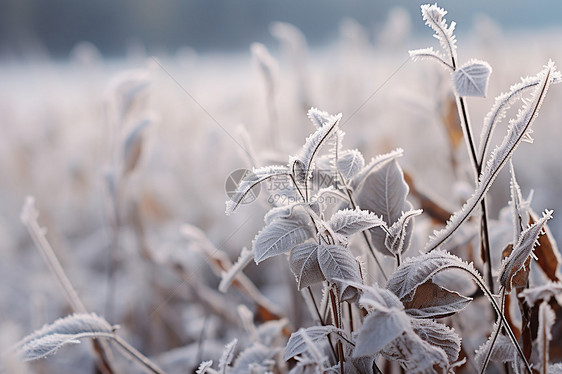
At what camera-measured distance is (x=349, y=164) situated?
0.41m

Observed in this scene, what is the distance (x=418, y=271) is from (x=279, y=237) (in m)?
0.10

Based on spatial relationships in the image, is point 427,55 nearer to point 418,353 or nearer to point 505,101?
point 505,101

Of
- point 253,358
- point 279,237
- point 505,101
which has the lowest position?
point 253,358

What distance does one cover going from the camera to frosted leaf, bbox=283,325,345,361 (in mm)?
361

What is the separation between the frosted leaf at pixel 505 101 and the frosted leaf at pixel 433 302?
11 cm

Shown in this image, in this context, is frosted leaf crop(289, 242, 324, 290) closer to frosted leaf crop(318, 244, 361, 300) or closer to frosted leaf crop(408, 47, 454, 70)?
frosted leaf crop(318, 244, 361, 300)

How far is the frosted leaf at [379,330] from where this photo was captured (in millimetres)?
305

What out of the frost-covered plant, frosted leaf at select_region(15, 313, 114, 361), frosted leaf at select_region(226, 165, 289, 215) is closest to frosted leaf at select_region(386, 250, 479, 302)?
the frost-covered plant

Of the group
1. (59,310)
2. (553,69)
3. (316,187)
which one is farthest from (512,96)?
(59,310)

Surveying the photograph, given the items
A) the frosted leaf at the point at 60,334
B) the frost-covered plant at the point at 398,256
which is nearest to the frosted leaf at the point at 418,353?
the frost-covered plant at the point at 398,256

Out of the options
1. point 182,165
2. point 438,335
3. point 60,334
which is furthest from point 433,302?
point 182,165

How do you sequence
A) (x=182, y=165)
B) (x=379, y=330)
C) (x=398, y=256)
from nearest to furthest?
(x=379, y=330) → (x=398, y=256) → (x=182, y=165)

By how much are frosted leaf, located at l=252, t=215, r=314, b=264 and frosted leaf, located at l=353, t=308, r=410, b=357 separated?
0.08m

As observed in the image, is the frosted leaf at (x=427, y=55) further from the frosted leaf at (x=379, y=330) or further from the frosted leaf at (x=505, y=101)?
the frosted leaf at (x=379, y=330)
